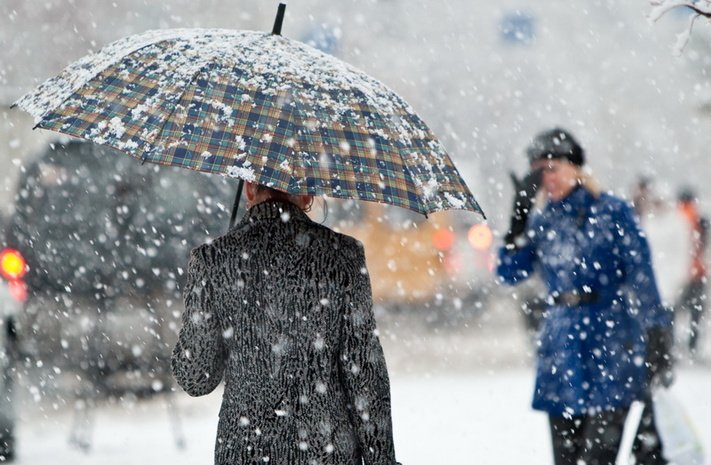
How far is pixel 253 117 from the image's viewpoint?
296cm

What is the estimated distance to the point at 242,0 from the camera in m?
21.4

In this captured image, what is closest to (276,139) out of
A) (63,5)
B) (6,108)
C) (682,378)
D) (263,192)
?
(263,192)

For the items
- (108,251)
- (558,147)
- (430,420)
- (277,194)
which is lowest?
(277,194)

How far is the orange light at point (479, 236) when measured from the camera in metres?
15.0

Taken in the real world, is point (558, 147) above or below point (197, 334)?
above

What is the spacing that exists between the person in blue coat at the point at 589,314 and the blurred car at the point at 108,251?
10.1 ft

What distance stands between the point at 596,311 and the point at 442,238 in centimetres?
997

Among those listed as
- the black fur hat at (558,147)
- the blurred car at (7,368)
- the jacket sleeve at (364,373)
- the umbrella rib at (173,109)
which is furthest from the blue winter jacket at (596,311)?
the blurred car at (7,368)

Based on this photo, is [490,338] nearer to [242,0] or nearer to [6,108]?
[6,108]

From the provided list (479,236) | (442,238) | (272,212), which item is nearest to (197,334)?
(272,212)

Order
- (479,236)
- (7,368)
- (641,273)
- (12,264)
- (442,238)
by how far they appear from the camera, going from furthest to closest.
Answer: (479,236) → (442,238) → (12,264) → (7,368) → (641,273)

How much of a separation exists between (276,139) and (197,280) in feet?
1.46

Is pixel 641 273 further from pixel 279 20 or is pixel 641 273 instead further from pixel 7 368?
pixel 7 368

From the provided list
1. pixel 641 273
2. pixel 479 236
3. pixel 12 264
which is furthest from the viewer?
pixel 479 236
